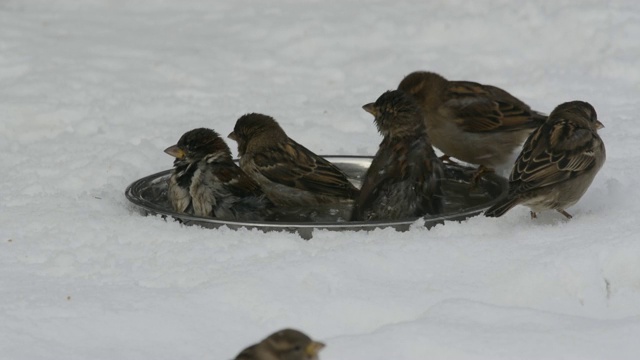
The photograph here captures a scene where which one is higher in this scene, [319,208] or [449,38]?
[449,38]

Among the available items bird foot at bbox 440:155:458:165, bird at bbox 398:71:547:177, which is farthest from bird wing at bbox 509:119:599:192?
bird foot at bbox 440:155:458:165

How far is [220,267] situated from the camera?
16.3ft

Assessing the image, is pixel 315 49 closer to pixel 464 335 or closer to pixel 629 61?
pixel 629 61

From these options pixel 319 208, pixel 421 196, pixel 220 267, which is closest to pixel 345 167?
pixel 319 208

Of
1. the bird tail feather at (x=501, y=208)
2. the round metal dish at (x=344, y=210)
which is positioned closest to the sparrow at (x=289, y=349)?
the round metal dish at (x=344, y=210)

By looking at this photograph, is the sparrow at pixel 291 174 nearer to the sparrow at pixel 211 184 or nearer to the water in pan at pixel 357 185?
the water in pan at pixel 357 185

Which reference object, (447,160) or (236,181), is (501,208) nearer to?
(236,181)

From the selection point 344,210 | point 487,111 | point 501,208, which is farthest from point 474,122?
point 501,208

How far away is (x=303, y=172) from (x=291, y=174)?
7 cm

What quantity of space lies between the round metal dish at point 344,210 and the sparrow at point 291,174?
9cm

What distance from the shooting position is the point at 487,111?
6805mm

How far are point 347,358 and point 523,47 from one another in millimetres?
5952

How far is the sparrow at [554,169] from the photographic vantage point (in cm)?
548

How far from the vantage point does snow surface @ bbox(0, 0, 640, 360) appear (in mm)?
4305
